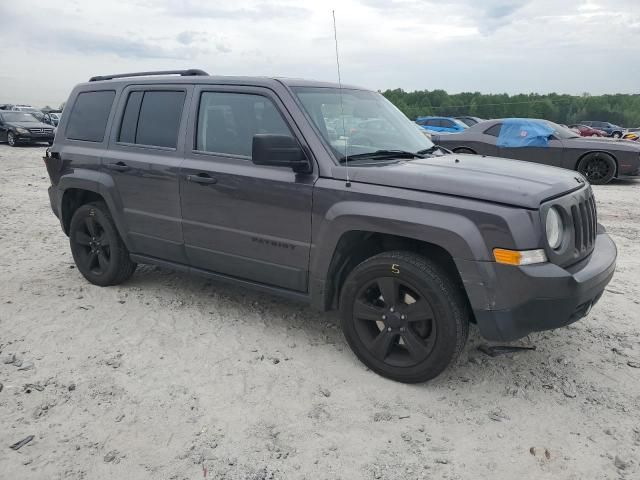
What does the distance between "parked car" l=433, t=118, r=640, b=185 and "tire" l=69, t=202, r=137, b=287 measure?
9.02m

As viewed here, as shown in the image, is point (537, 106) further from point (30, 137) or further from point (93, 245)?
point (93, 245)

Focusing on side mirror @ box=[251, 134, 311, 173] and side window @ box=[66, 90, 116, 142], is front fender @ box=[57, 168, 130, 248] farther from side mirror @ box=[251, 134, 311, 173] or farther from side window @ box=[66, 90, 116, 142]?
side mirror @ box=[251, 134, 311, 173]

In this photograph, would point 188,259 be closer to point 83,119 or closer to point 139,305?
point 139,305

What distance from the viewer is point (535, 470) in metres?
2.56

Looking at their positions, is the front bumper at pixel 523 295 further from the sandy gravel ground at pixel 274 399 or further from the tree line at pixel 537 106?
the tree line at pixel 537 106

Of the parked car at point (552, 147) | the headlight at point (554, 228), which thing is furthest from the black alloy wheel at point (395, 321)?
the parked car at point (552, 147)

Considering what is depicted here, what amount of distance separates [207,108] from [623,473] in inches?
136

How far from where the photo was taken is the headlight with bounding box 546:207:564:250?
9.47 feet

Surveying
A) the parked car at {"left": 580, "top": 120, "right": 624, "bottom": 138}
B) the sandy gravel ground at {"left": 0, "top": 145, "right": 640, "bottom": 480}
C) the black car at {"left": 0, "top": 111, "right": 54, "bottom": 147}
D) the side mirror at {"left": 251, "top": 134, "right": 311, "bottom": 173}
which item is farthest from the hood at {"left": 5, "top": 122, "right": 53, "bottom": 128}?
the parked car at {"left": 580, "top": 120, "right": 624, "bottom": 138}

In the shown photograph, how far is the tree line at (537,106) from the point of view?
59.8m

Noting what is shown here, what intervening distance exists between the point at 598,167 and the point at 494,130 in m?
2.32

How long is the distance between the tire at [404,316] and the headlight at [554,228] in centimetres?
59

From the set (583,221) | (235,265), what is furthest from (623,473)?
(235,265)

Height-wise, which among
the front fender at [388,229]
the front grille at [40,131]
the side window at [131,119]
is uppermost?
the side window at [131,119]
